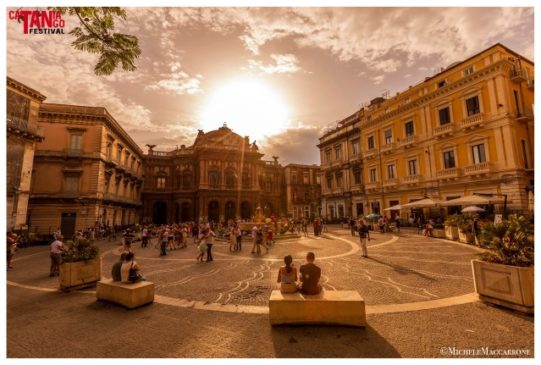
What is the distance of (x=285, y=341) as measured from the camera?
409 centimetres

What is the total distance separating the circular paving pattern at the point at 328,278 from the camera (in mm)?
5891

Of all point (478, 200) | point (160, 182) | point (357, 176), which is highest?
point (160, 182)

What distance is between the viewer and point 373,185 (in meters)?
29.5

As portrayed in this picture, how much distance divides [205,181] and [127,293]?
36.8 metres

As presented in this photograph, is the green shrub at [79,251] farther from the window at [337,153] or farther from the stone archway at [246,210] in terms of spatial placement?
the stone archway at [246,210]

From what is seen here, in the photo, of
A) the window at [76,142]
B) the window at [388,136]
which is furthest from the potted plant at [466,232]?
the window at [76,142]

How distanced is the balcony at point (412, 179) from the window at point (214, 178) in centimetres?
2852

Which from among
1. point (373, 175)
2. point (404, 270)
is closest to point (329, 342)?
point (404, 270)

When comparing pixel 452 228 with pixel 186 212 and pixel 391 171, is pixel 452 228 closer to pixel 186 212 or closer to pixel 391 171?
pixel 391 171

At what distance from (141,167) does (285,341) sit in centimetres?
4416

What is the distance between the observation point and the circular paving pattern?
5891mm

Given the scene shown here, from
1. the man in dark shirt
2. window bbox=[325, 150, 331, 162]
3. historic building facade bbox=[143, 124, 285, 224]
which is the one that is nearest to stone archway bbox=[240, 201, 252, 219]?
historic building facade bbox=[143, 124, 285, 224]

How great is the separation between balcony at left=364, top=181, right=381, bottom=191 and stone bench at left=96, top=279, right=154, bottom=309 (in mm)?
27684

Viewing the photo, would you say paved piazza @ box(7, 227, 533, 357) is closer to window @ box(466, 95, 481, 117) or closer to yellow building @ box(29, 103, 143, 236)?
window @ box(466, 95, 481, 117)
